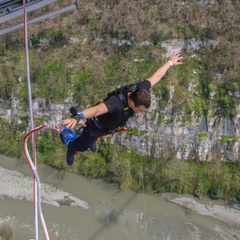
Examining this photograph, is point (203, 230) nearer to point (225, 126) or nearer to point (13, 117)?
point (225, 126)

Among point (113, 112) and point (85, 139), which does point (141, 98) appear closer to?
point (113, 112)

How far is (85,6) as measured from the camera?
1030 cm

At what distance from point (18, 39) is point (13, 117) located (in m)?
2.24

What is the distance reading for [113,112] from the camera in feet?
13.6

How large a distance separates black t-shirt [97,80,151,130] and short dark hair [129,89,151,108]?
0.67ft

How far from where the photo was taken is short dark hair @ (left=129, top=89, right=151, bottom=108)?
3909 mm

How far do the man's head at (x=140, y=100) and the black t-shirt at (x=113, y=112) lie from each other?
16 cm

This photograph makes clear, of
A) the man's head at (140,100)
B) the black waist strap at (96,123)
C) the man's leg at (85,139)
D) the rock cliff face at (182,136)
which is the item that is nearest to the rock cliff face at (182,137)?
the rock cliff face at (182,136)

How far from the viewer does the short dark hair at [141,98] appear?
3.91 meters

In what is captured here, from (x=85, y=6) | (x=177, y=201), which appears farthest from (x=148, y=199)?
(x=85, y=6)

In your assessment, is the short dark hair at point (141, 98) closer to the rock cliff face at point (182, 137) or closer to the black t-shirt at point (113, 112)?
the black t-shirt at point (113, 112)

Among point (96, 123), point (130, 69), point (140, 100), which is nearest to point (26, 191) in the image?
point (130, 69)

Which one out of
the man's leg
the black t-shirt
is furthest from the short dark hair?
the man's leg

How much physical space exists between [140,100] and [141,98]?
2 centimetres
